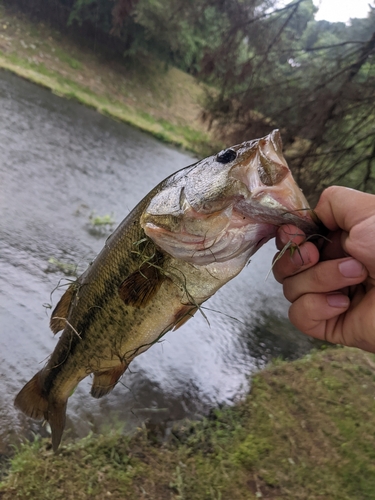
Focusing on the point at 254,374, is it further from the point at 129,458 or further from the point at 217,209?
the point at 217,209

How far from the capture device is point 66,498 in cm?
263

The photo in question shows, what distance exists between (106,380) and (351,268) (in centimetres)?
149

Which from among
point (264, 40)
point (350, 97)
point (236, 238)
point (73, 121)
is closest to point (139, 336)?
point (236, 238)

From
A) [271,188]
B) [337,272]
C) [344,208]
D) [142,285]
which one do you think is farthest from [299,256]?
[142,285]

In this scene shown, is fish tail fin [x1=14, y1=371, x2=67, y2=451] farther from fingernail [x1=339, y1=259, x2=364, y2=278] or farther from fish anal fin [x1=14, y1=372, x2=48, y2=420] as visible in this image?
fingernail [x1=339, y1=259, x2=364, y2=278]

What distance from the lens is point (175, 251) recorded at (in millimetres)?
1828

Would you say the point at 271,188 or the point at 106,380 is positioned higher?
the point at 271,188

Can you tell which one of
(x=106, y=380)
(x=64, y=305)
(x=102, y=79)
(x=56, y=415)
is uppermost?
(x=64, y=305)

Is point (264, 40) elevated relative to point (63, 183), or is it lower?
elevated

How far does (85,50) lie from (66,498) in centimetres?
2483

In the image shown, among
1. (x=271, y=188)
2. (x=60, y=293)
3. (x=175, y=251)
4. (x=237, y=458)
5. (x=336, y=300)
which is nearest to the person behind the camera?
(x=271, y=188)

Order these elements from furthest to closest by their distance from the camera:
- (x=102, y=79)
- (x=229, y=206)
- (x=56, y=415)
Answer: (x=102, y=79)
(x=56, y=415)
(x=229, y=206)

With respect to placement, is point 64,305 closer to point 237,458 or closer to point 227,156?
point 227,156

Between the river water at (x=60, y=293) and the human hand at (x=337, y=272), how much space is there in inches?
15.9
